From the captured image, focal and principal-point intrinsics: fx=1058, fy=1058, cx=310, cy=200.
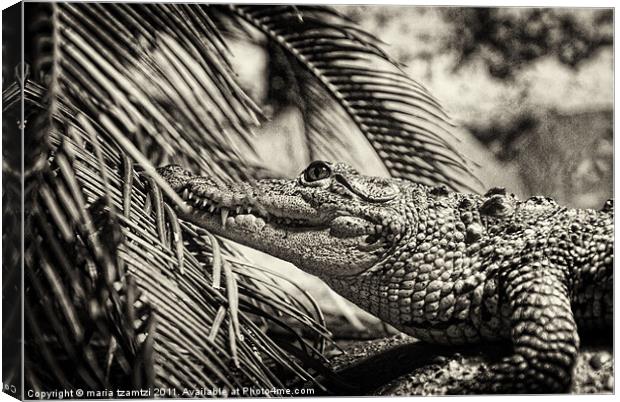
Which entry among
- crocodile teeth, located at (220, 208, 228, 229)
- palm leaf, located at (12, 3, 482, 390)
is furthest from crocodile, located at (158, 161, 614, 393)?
palm leaf, located at (12, 3, 482, 390)

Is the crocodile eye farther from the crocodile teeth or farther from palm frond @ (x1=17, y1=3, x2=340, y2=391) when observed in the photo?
the crocodile teeth

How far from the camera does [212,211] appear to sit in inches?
205

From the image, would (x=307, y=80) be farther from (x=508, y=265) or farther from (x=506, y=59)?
(x=508, y=265)

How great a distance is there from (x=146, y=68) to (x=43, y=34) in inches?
20.0

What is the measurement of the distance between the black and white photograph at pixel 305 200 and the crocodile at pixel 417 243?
0.04ft

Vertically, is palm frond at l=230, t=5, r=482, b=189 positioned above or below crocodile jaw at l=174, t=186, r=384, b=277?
Answer: above

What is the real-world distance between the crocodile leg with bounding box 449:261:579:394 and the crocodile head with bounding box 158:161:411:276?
0.68 meters

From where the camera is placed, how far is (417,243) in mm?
5273

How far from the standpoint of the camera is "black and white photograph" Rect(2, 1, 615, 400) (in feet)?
16.3

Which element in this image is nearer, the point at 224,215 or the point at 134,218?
the point at 134,218

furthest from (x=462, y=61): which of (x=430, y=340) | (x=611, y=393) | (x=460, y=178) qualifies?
(x=611, y=393)

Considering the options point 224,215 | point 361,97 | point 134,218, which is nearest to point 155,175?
point 134,218

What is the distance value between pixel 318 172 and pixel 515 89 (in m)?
1.14

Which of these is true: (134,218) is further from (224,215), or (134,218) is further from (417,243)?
(417,243)
